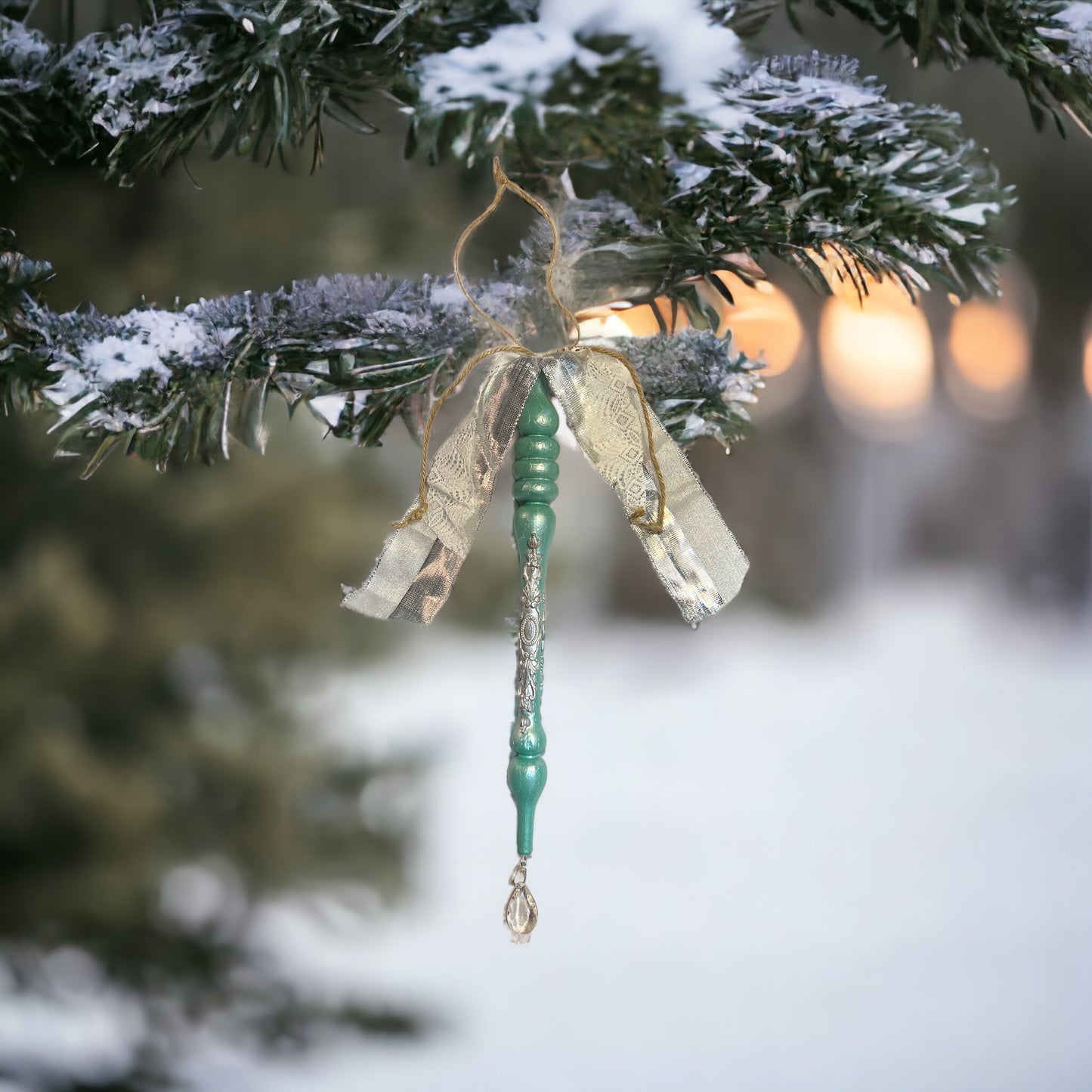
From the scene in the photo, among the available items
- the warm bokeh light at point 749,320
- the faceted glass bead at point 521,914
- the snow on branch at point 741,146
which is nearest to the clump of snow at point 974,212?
the snow on branch at point 741,146

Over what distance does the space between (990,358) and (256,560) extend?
42 centimetres

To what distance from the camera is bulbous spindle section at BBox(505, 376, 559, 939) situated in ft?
1.38

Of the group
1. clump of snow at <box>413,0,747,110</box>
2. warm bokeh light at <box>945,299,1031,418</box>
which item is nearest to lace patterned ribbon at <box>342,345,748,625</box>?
clump of snow at <box>413,0,747,110</box>

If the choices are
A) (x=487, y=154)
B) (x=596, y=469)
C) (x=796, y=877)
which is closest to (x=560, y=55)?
(x=487, y=154)

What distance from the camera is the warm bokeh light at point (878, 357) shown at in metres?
0.57

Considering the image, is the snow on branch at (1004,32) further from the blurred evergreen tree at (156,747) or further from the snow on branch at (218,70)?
the blurred evergreen tree at (156,747)

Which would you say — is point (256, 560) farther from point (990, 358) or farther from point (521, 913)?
point (990, 358)

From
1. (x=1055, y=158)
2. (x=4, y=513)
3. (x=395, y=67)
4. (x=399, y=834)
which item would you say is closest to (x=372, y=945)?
(x=399, y=834)

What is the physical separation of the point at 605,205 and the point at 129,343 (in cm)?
21

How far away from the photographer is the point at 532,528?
426 mm

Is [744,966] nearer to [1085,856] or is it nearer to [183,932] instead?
[1085,856]

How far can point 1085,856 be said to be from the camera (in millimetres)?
564

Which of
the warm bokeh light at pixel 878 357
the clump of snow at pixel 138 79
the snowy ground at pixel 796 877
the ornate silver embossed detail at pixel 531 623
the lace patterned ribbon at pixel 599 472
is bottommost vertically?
the snowy ground at pixel 796 877

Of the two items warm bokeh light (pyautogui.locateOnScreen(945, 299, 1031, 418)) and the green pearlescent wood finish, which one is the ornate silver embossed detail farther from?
warm bokeh light (pyautogui.locateOnScreen(945, 299, 1031, 418))
